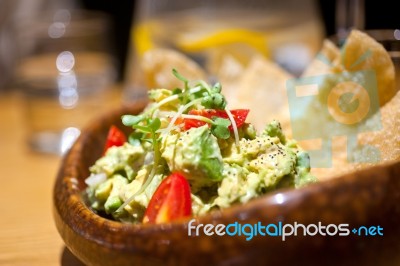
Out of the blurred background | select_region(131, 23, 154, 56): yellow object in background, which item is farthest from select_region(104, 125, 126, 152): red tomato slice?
the blurred background

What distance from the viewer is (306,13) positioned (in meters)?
2.20

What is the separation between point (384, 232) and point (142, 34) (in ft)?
5.05

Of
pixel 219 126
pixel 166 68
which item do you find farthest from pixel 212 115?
pixel 166 68

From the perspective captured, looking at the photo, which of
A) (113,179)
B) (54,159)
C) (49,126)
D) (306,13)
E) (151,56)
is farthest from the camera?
(306,13)

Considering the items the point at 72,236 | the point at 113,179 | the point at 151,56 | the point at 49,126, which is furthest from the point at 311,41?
the point at 72,236

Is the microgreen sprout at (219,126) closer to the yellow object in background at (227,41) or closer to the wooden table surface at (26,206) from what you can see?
the wooden table surface at (26,206)

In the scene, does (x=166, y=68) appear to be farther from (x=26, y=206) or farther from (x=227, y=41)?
(x=26, y=206)

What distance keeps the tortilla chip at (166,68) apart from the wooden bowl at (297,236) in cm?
75

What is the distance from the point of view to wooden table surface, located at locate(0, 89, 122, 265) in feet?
3.63

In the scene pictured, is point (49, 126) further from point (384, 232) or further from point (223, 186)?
point (384, 232)

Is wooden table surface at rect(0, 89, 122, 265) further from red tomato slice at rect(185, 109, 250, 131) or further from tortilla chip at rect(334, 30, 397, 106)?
tortilla chip at rect(334, 30, 397, 106)

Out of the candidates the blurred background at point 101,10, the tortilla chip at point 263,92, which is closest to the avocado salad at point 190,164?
the tortilla chip at point 263,92

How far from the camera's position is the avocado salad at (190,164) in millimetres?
778

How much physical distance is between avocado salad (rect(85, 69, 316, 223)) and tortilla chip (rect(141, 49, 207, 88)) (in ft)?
1.51
